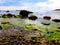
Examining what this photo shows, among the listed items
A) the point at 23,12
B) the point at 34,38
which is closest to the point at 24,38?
the point at 34,38

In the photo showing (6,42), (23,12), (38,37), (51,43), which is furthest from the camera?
(23,12)

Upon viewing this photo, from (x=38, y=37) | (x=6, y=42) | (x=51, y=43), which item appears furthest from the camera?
(x=38, y=37)

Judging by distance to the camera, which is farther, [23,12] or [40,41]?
[23,12]

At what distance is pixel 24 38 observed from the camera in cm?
2227

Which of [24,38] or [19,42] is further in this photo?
[24,38]

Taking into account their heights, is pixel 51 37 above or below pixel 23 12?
above

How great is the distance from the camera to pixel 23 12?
68062 millimetres

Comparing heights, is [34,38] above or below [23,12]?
above

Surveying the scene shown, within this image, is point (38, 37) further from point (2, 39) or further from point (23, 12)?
point (23, 12)

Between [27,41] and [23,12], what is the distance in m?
47.5

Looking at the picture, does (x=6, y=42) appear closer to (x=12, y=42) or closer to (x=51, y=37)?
(x=12, y=42)

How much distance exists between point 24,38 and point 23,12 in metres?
46.1

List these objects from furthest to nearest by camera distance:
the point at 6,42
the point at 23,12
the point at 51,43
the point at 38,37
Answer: the point at 23,12
the point at 38,37
the point at 51,43
the point at 6,42

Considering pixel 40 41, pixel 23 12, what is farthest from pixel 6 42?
pixel 23 12
